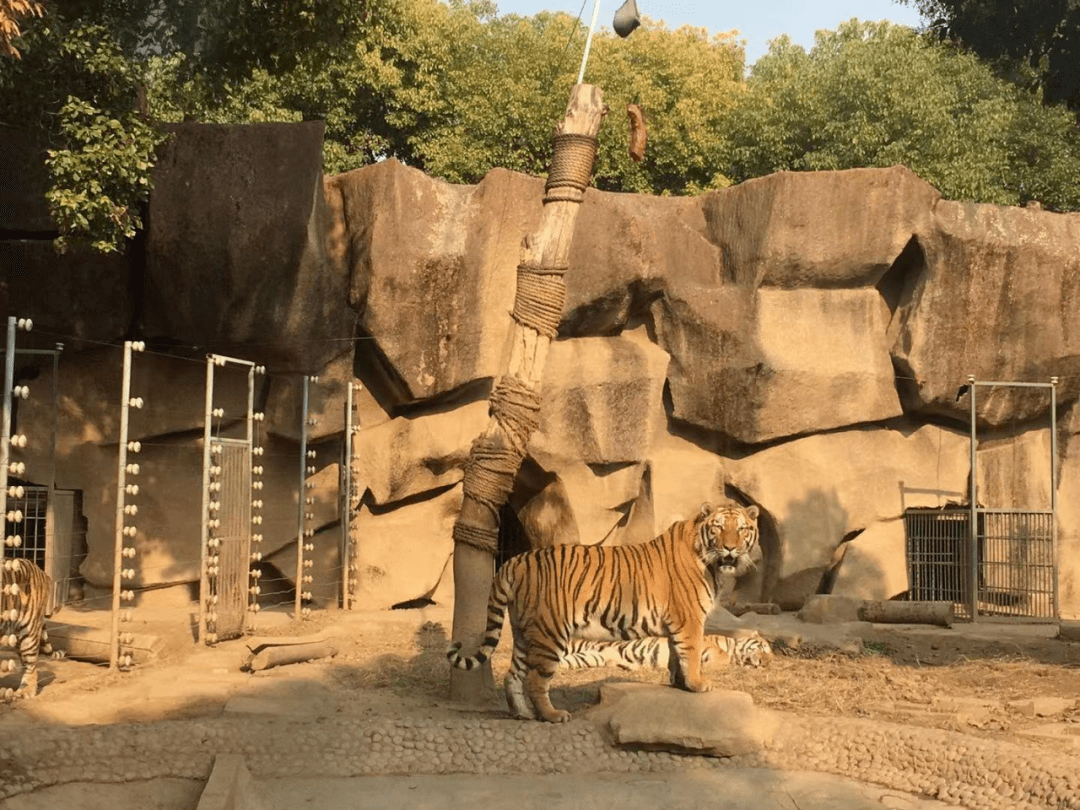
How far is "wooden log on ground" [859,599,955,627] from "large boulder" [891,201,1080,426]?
3.23 m

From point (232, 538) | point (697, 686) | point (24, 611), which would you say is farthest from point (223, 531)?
point (697, 686)

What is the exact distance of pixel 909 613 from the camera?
44.6 feet

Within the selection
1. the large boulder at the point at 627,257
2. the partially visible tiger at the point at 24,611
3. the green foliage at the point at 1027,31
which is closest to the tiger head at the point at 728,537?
the partially visible tiger at the point at 24,611

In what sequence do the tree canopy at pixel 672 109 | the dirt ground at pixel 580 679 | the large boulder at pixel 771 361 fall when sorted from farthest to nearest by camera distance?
the tree canopy at pixel 672 109, the large boulder at pixel 771 361, the dirt ground at pixel 580 679

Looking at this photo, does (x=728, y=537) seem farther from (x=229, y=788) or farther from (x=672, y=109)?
(x=672, y=109)

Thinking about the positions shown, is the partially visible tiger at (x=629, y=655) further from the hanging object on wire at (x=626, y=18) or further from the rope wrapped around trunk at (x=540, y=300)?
the hanging object on wire at (x=626, y=18)

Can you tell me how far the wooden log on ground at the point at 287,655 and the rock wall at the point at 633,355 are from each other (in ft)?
14.6

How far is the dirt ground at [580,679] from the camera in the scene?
8242 millimetres

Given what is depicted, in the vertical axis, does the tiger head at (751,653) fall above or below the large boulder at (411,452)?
below

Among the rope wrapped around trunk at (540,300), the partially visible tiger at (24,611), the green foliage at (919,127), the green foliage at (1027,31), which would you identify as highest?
the green foliage at (919,127)

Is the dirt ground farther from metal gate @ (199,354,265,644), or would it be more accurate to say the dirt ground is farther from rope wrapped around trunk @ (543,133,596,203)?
rope wrapped around trunk @ (543,133,596,203)

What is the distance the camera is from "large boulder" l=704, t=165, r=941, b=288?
1530 centimetres

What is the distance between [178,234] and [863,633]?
25.9 feet

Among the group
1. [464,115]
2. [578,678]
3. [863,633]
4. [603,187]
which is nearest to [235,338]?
[578,678]
